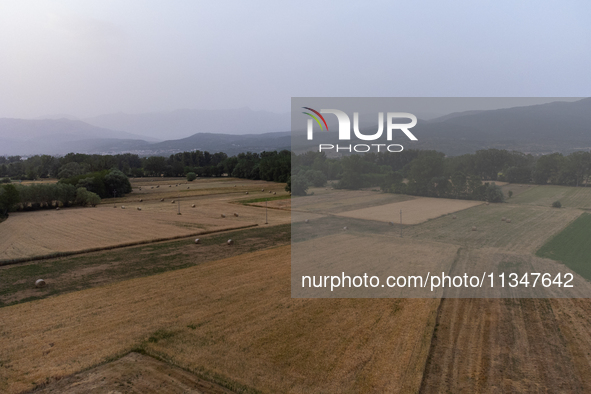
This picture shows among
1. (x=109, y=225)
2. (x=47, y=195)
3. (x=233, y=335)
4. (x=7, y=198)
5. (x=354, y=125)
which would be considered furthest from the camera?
(x=47, y=195)

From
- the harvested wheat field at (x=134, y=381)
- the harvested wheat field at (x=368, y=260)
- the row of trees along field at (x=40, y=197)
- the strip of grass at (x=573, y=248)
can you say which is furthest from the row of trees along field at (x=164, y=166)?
the harvested wheat field at (x=134, y=381)

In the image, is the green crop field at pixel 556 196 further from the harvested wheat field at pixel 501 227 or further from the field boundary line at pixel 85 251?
the field boundary line at pixel 85 251

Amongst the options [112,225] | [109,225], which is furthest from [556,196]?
[109,225]

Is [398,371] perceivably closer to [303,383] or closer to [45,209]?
[303,383]

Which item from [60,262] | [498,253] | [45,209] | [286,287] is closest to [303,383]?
[286,287]

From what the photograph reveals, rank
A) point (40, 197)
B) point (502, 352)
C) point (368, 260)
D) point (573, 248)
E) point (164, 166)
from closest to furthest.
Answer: point (502, 352) → point (368, 260) → point (573, 248) → point (40, 197) → point (164, 166)

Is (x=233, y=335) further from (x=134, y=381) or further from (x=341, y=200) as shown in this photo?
(x=341, y=200)

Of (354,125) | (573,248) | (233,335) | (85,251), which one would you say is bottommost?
(233,335)

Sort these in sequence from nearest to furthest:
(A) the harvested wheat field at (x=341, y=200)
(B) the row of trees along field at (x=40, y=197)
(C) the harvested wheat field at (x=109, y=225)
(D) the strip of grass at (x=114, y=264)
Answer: (D) the strip of grass at (x=114, y=264) → (C) the harvested wheat field at (x=109, y=225) → (A) the harvested wheat field at (x=341, y=200) → (B) the row of trees along field at (x=40, y=197)
